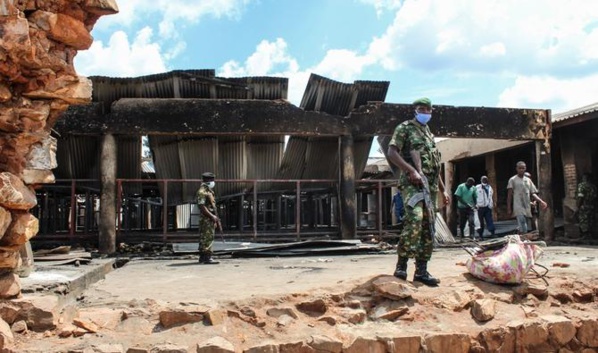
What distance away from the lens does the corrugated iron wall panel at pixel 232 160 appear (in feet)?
35.1

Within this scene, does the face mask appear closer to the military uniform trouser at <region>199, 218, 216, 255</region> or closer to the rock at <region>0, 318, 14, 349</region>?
the rock at <region>0, 318, 14, 349</region>

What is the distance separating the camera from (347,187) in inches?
410

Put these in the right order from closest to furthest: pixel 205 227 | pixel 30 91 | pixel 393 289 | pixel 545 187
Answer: pixel 30 91 < pixel 393 289 < pixel 205 227 < pixel 545 187

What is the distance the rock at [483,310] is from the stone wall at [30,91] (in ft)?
12.5

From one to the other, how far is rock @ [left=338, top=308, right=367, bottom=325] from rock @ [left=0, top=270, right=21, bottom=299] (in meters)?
2.60

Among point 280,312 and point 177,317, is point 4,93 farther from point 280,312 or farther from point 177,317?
point 280,312

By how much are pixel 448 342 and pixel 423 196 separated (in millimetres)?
1318

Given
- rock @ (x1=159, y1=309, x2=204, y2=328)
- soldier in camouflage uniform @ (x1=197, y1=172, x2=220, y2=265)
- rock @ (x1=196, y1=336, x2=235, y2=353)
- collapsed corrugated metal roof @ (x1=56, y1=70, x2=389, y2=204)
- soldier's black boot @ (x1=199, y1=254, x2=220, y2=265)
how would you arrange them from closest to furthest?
rock @ (x1=196, y1=336, x2=235, y2=353), rock @ (x1=159, y1=309, x2=204, y2=328), soldier in camouflage uniform @ (x1=197, y1=172, x2=220, y2=265), soldier's black boot @ (x1=199, y1=254, x2=220, y2=265), collapsed corrugated metal roof @ (x1=56, y1=70, x2=389, y2=204)

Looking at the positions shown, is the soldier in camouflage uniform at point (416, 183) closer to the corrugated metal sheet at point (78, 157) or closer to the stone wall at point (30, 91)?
the stone wall at point (30, 91)

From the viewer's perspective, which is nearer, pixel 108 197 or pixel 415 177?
pixel 415 177

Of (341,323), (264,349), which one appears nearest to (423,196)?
(341,323)

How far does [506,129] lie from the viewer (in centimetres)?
1133

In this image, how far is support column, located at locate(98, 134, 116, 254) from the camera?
9594 mm

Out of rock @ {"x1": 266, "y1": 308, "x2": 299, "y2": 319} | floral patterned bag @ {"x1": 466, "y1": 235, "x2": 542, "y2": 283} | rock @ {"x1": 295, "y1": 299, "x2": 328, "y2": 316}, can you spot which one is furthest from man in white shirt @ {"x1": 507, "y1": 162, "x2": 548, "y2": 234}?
rock @ {"x1": 266, "y1": 308, "x2": 299, "y2": 319}
